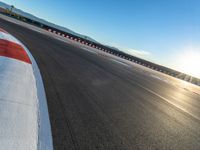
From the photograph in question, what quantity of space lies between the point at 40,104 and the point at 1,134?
5.22 ft

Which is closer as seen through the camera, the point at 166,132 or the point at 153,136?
the point at 153,136

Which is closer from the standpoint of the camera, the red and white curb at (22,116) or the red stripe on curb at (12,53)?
the red and white curb at (22,116)

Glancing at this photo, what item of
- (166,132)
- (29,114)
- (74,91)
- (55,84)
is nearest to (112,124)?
(166,132)

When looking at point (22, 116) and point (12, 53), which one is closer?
point (22, 116)

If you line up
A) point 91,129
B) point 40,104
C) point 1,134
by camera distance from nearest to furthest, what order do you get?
point 1,134
point 91,129
point 40,104

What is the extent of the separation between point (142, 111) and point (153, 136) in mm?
1741

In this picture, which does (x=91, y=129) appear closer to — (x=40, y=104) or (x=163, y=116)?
(x=40, y=104)

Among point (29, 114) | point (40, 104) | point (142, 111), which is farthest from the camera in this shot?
point (142, 111)

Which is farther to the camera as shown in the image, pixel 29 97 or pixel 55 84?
pixel 55 84

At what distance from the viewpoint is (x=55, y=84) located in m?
6.28

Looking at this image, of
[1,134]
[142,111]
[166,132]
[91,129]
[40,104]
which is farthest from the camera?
[142,111]

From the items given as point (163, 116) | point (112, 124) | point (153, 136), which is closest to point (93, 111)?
point (112, 124)

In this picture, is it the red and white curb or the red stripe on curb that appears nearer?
the red and white curb

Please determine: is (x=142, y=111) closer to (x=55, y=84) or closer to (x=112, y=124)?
(x=112, y=124)
